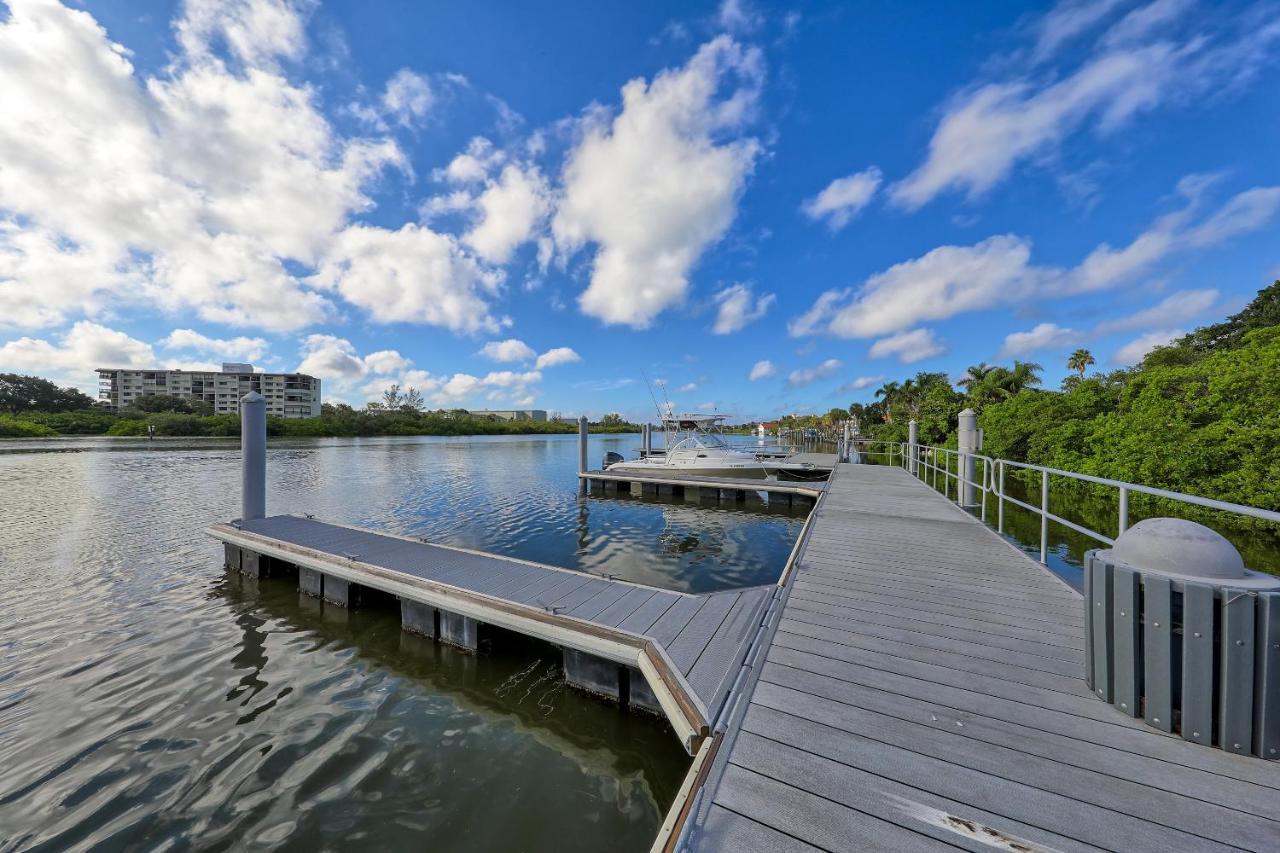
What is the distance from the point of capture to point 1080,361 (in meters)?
34.0

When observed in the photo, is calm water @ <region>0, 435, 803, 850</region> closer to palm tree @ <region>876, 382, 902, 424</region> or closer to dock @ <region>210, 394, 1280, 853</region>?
dock @ <region>210, 394, 1280, 853</region>

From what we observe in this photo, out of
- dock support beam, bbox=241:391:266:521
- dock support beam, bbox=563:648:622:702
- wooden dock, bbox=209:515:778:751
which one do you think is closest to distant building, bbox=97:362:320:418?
dock support beam, bbox=241:391:266:521

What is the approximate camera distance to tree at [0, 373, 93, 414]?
5162cm

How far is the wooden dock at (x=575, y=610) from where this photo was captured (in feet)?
9.61

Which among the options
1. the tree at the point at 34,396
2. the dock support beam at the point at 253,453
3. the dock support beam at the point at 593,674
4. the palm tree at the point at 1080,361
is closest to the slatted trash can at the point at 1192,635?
Result: the dock support beam at the point at 593,674

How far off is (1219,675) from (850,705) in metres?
1.34

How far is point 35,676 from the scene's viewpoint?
13.2 ft

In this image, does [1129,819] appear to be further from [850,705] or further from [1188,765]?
[850,705]

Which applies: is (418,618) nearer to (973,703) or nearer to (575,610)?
(575,610)

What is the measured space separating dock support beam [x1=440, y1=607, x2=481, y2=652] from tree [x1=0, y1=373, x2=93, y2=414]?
82.1m

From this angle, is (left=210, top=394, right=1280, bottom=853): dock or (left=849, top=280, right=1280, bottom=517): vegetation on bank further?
(left=849, top=280, right=1280, bottom=517): vegetation on bank

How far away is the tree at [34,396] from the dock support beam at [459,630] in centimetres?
8214

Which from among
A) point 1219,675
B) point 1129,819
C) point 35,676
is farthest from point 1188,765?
point 35,676

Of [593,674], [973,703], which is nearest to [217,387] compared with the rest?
[593,674]
